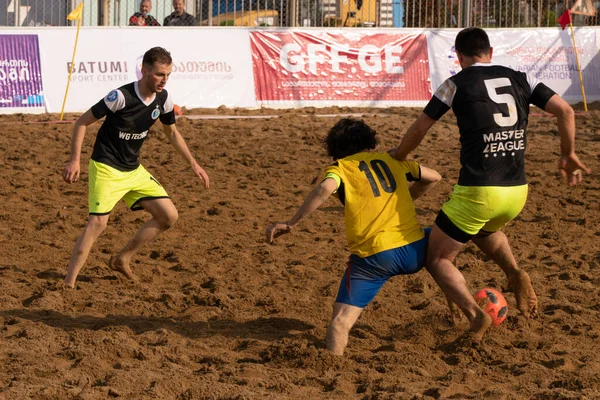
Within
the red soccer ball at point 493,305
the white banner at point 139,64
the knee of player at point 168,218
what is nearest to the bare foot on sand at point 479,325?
the red soccer ball at point 493,305

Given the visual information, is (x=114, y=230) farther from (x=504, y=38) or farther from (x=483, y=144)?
(x=504, y=38)

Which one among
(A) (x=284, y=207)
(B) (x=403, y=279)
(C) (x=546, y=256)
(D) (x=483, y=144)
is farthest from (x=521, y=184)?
(A) (x=284, y=207)

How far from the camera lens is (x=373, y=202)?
5285 millimetres

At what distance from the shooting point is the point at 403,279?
6984mm

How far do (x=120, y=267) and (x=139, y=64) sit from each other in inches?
324

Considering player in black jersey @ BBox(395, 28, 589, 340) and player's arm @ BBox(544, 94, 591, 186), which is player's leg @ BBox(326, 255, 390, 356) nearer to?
player in black jersey @ BBox(395, 28, 589, 340)

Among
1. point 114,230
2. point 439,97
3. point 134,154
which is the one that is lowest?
point 114,230

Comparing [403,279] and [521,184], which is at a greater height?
[521,184]

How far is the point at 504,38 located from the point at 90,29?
748cm

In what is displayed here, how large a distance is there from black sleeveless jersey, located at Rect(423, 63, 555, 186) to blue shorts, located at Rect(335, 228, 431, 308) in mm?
542

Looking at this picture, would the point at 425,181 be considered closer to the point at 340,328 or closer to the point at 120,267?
the point at 340,328

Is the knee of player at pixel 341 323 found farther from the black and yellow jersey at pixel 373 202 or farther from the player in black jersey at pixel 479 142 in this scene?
the player in black jersey at pixel 479 142

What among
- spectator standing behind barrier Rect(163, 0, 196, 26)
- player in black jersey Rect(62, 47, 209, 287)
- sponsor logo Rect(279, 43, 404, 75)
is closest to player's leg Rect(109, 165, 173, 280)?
player in black jersey Rect(62, 47, 209, 287)

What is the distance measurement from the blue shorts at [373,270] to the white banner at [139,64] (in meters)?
9.95
